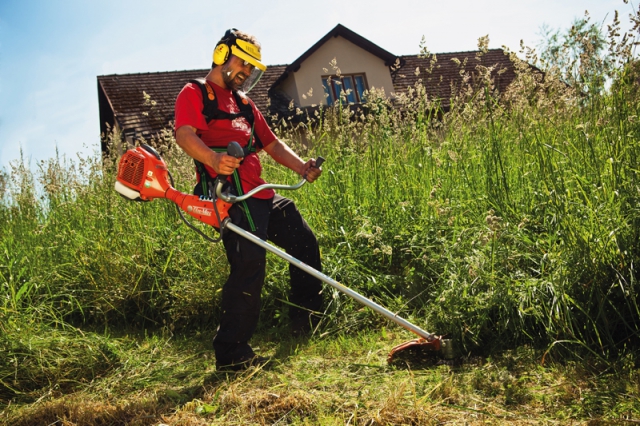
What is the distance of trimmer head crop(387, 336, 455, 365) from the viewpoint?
9.86 ft

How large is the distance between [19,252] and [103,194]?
885mm

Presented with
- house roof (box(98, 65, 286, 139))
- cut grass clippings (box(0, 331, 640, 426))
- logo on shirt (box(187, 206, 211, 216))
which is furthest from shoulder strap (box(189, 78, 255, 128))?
house roof (box(98, 65, 286, 139))

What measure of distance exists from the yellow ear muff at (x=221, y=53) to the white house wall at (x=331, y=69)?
16.3 m

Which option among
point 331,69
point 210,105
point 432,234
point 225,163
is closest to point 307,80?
point 331,69

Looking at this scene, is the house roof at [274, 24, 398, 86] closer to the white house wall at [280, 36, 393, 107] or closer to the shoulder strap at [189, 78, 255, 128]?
the white house wall at [280, 36, 393, 107]

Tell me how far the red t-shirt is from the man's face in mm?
71

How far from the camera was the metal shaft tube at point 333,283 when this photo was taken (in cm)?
297

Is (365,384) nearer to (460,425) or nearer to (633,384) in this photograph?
(460,425)

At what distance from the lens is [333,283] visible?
303cm

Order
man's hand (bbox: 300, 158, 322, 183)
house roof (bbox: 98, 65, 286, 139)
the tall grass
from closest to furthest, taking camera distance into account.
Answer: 1. the tall grass
2. man's hand (bbox: 300, 158, 322, 183)
3. house roof (bbox: 98, 65, 286, 139)

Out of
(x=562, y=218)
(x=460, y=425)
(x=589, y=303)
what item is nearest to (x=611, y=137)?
(x=562, y=218)

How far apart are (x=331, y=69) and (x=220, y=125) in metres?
16.8

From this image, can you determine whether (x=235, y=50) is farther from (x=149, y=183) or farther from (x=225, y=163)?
(x=149, y=183)

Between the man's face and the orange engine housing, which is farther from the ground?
the man's face
